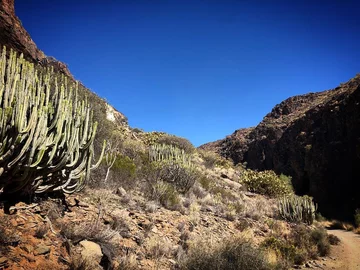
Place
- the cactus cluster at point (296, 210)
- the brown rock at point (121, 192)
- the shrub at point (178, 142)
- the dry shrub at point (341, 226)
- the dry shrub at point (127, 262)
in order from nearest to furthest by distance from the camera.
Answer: the dry shrub at point (127, 262), the brown rock at point (121, 192), the cactus cluster at point (296, 210), the dry shrub at point (341, 226), the shrub at point (178, 142)

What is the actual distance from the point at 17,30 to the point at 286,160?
1313 inches

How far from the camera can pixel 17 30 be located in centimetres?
1048

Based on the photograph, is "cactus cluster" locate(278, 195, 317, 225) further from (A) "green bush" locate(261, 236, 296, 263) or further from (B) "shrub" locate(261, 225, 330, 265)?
(A) "green bush" locate(261, 236, 296, 263)

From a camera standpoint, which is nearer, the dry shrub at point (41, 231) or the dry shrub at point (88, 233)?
the dry shrub at point (41, 231)

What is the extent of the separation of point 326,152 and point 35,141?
26604 mm

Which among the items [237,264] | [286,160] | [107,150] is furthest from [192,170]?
[286,160]

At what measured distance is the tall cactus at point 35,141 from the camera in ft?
12.0

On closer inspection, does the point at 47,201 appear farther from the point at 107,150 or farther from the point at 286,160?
the point at 286,160

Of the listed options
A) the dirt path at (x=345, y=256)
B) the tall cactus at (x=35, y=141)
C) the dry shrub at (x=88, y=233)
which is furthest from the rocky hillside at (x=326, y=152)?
the tall cactus at (x=35, y=141)

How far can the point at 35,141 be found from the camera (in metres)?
3.90

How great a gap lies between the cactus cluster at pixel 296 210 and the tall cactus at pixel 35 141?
34.0 feet

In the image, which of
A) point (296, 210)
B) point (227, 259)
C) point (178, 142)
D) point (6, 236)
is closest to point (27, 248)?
point (6, 236)

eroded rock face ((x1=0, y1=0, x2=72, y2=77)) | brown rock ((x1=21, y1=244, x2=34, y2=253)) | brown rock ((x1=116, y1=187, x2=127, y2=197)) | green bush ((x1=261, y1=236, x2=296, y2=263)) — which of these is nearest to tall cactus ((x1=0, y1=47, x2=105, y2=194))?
brown rock ((x1=21, y1=244, x2=34, y2=253))

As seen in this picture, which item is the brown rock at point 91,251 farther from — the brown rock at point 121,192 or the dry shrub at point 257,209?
the dry shrub at point 257,209
